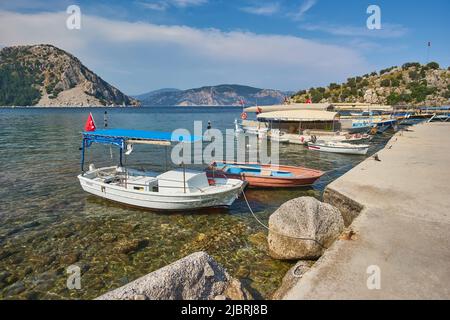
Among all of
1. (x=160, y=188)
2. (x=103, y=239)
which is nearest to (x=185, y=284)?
(x=103, y=239)

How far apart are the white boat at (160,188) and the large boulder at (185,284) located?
28.6 ft

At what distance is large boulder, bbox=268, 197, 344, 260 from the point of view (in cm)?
1005

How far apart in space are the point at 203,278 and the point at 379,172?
539 inches

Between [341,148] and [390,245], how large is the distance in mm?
30135

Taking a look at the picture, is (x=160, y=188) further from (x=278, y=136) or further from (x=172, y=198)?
(x=278, y=136)

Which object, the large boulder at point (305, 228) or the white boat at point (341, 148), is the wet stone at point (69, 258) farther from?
→ the white boat at point (341, 148)

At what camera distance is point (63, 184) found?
21.7m

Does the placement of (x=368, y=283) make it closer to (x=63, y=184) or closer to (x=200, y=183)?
(x=200, y=183)

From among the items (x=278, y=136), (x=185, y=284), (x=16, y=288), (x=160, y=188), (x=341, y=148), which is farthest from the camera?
(x=278, y=136)

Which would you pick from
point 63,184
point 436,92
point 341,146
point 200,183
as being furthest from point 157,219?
point 436,92

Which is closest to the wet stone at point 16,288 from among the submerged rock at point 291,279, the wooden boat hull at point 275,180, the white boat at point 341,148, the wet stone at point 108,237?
the wet stone at point 108,237

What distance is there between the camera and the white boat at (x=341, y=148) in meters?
35.3

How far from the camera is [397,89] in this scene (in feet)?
380
